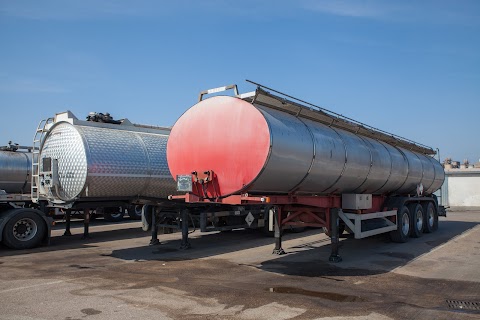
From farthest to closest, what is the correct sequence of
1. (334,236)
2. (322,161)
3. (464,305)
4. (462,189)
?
(462,189) → (334,236) → (322,161) → (464,305)

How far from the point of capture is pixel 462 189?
35.2 metres

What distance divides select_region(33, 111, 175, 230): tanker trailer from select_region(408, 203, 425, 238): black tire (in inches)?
317

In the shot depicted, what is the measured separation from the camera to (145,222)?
13.4 metres

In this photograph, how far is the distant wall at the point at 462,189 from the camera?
34.7 meters

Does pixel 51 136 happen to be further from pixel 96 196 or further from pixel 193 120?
pixel 193 120

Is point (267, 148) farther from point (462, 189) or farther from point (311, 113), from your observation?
point (462, 189)

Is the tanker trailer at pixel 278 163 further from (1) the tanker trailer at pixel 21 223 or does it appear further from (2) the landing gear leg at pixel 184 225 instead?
(1) the tanker trailer at pixel 21 223

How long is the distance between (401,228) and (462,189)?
2566 centimetres

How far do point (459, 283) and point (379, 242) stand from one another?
5.64 m

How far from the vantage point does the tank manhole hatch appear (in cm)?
632

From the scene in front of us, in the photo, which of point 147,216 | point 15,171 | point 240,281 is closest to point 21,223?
point 147,216

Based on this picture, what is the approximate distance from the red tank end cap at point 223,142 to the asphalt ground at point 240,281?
206 cm

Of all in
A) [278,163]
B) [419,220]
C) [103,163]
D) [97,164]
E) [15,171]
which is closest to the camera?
[278,163]

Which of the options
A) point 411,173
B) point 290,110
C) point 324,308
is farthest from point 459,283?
point 411,173
